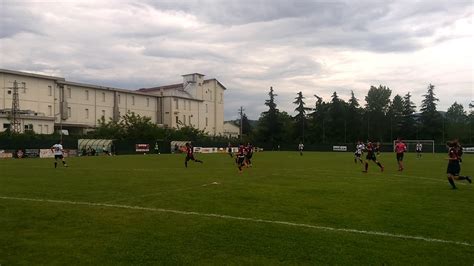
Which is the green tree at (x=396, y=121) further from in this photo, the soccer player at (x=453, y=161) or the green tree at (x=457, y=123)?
the soccer player at (x=453, y=161)

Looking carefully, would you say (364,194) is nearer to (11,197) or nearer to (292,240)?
(292,240)

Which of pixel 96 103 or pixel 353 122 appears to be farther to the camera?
pixel 353 122

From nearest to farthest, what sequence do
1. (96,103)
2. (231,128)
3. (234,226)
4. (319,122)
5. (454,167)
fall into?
(234,226)
(454,167)
(96,103)
(319,122)
(231,128)

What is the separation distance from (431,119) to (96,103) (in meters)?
71.2

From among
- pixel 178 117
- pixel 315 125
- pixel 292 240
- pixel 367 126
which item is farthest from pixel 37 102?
pixel 292 240

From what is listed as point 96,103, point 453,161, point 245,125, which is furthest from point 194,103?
point 453,161

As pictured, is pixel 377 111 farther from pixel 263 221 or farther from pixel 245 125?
pixel 263 221

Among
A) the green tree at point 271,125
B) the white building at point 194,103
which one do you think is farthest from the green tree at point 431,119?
the white building at point 194,103

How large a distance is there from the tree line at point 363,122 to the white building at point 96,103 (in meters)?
14.2

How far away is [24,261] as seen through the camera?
23.7ft

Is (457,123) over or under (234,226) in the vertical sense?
over

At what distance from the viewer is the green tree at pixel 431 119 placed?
3907 inches

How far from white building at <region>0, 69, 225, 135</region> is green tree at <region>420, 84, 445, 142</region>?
49386 millimetres

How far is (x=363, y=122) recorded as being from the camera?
351 ft
